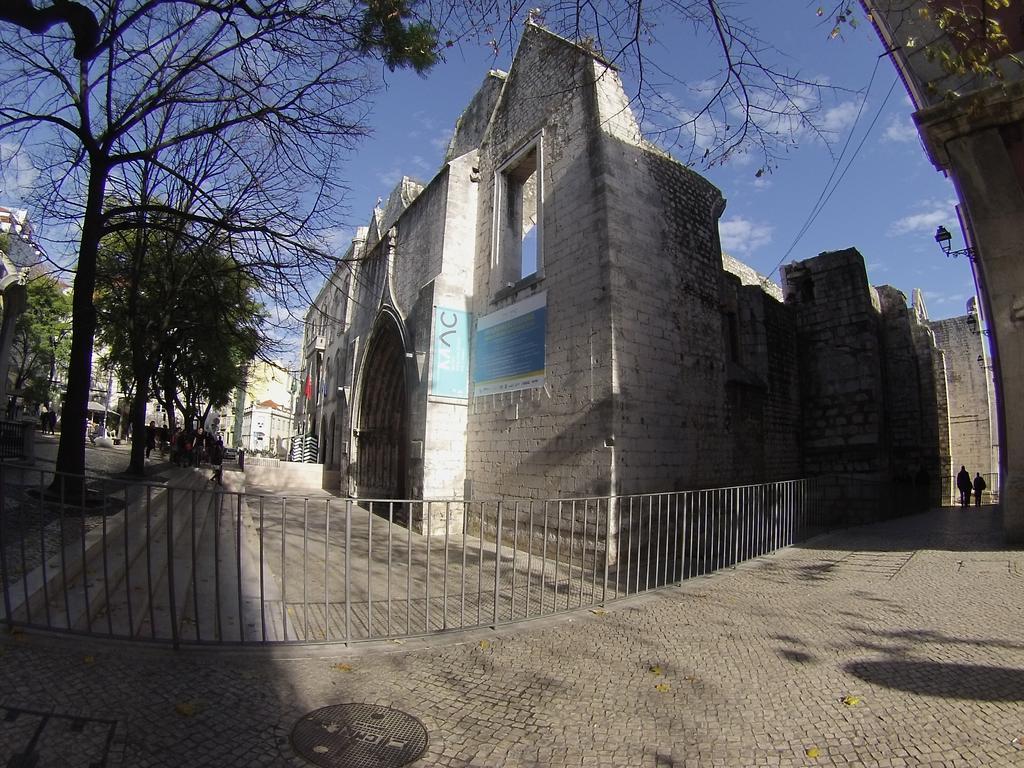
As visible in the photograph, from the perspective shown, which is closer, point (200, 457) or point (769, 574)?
point (769, 574)

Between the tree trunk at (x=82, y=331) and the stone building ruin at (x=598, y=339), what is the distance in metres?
3.35

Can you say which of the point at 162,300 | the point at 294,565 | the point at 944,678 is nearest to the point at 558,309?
the point at 294,565

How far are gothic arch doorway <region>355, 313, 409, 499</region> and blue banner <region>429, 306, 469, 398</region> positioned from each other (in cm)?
314

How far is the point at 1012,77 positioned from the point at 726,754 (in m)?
9.29

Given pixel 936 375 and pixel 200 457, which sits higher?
pixel 936 375

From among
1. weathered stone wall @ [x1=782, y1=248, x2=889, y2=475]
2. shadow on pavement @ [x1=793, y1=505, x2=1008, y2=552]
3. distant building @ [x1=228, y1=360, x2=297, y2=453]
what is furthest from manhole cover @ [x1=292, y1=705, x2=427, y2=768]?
distant building @ [x1=228, y1=360, x2=297, y2=453]

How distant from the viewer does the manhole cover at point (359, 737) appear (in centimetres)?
245

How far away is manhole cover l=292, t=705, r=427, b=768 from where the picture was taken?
8.04ft

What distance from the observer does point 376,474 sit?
1644 centimetres

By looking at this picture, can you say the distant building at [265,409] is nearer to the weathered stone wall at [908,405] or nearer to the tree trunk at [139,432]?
the tree trunk at [139,432]

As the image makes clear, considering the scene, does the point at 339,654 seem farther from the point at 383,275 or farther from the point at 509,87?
the point at 383,275

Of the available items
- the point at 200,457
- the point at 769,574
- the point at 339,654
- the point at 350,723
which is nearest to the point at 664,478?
the point at 769,574

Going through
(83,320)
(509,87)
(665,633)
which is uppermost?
(509,87)

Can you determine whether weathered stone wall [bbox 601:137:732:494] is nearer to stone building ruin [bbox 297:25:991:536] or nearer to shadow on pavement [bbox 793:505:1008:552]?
stone building ruin [bbox 297:25:991:536]
